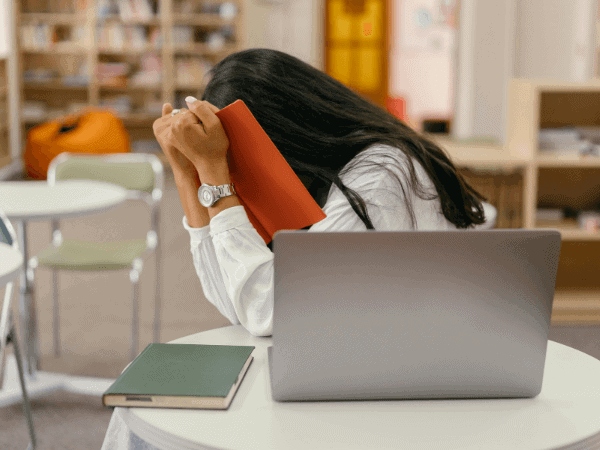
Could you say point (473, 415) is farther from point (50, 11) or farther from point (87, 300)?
point (50, 11)

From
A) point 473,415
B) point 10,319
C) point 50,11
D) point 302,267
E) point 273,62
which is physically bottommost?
point 10,319

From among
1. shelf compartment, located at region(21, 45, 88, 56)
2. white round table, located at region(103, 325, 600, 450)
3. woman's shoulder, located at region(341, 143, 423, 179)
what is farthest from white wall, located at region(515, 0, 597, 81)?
white round table, located at region(103, 325, 600, 450)

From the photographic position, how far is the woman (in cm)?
112

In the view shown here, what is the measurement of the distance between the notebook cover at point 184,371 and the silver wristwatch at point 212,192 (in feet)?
0.80

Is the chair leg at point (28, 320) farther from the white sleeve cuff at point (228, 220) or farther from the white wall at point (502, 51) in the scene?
the white wall at point (502, 51)

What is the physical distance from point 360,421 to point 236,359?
22 centimetres

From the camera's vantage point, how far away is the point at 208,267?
122cm

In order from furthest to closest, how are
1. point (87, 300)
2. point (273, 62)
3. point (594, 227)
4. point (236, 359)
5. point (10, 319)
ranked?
1. point (87, 300)
2. point (594, 227)
3. point (10, 319)
4. point (273, 62)
5. point (236, 359)

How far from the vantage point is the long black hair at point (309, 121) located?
132cm

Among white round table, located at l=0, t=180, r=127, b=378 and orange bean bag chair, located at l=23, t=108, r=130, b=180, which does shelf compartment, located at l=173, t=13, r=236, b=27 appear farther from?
white round table, located at l=0, t=180, r=127, b=378

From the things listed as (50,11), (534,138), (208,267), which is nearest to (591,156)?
(534,138)

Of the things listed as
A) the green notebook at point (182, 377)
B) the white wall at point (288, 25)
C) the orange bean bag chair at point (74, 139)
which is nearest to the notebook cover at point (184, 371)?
the green notebook at point (182, 377)

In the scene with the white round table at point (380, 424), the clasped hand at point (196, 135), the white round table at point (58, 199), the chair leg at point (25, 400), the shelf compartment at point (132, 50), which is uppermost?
the shelf compartment at point (132, 50)

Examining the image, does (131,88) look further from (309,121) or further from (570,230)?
(309,121)
